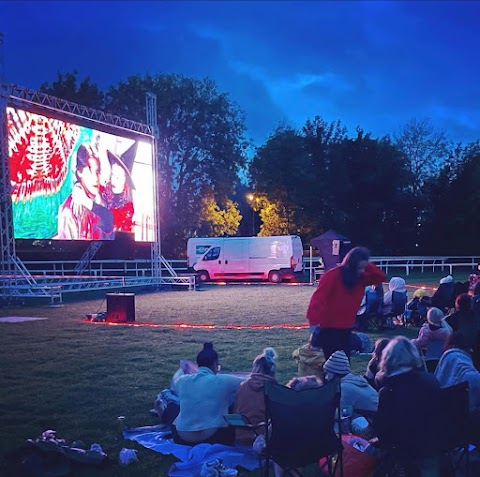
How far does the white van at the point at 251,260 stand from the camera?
2767cm

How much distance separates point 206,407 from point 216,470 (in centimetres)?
66

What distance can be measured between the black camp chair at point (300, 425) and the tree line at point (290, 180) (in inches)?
1270

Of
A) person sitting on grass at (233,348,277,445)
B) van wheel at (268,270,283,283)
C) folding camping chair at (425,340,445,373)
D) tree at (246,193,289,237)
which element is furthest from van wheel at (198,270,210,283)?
person sitting on grass at (233,348,277,445)

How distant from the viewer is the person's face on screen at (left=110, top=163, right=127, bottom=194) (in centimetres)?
2136

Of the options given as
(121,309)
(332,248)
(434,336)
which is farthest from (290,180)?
(434,336)

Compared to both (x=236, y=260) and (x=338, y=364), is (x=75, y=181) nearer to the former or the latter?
(x=236, y=260)

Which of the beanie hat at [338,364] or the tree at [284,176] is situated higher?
the tree at [284,176]

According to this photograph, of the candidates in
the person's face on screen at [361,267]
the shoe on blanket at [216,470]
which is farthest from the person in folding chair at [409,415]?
the person's face on screen at [361,267]

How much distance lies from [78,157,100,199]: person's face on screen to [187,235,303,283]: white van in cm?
877

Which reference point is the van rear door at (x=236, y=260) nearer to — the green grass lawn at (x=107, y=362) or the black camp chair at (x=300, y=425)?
the green grass lawn at (x=107, y=362)

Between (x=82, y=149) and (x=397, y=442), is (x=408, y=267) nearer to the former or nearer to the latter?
(x=82, y=149)

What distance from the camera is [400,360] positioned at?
3607 mm

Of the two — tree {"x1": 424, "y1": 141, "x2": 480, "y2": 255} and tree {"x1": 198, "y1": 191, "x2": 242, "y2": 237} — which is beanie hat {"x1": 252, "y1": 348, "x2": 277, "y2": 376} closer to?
tree {"x1": 198, "y1": 191, "x2": 242, "y2": 237}

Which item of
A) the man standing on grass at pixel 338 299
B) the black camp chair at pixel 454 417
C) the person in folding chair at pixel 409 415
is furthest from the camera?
the man standing on grass at pixel 338 299
